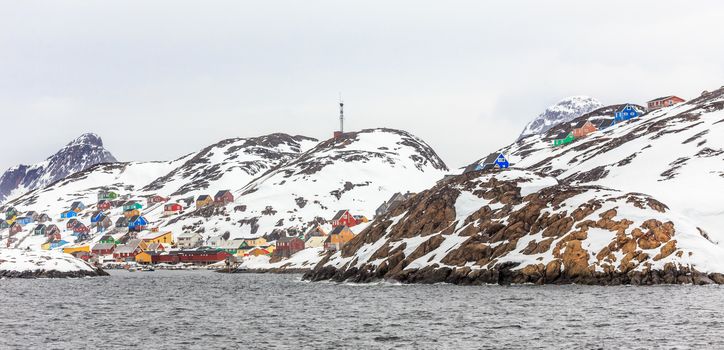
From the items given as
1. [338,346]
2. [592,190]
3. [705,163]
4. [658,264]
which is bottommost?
[338,346]

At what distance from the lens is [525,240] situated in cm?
10269

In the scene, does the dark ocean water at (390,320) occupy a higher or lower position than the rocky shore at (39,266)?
lower

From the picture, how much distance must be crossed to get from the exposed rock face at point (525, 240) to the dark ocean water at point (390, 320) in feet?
21.4

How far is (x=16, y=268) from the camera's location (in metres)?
158

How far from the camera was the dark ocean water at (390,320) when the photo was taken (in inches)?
1959

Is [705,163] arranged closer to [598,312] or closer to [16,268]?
[598,312]

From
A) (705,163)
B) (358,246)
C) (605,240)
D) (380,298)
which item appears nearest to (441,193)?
(358,246)

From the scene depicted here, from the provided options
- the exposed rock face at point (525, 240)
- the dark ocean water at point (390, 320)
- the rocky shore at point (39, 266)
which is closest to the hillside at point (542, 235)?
the exposed rock face at point (525, 240)

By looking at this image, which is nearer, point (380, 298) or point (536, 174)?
point (380, 298)

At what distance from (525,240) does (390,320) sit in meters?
44.7

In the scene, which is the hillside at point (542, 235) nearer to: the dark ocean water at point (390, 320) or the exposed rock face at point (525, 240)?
the exposed rock face at point (525, 240)

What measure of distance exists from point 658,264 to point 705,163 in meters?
Result: 74.1

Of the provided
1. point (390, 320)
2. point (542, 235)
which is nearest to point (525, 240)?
point (542, 235)

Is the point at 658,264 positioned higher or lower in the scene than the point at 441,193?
lower
